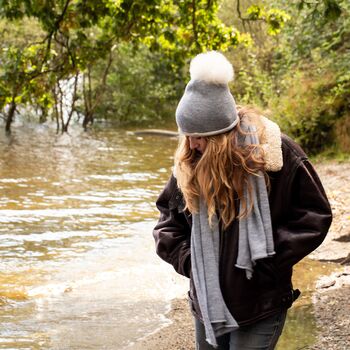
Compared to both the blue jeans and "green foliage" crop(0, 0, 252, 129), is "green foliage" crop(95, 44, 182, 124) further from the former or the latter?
the blue jeans

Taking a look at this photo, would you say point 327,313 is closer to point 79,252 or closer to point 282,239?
point 282,239

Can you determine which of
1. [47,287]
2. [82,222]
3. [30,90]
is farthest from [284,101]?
[47,287]

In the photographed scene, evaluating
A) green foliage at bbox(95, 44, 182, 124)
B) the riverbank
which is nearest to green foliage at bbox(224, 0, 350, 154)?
the riverbank

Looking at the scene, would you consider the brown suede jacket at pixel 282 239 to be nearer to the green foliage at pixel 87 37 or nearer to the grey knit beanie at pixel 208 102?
the grey knit beanie at pixel 208 102

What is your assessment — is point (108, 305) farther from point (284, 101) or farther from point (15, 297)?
point (284, 101)

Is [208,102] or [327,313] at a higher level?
[208,102]

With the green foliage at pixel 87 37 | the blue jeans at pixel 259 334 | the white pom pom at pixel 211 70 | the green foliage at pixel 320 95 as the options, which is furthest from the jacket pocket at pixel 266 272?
the green foliage at pixel 320 95

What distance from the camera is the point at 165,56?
11.1m

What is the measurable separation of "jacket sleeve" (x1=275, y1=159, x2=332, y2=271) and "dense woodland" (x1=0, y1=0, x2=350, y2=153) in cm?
434

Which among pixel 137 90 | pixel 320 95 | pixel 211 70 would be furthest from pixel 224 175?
pixel 137 90

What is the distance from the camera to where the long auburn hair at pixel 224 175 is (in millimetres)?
2619

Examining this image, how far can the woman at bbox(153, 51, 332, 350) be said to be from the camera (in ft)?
8.63

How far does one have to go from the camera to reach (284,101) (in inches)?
567

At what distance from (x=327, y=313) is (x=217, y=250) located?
2.94 meters
